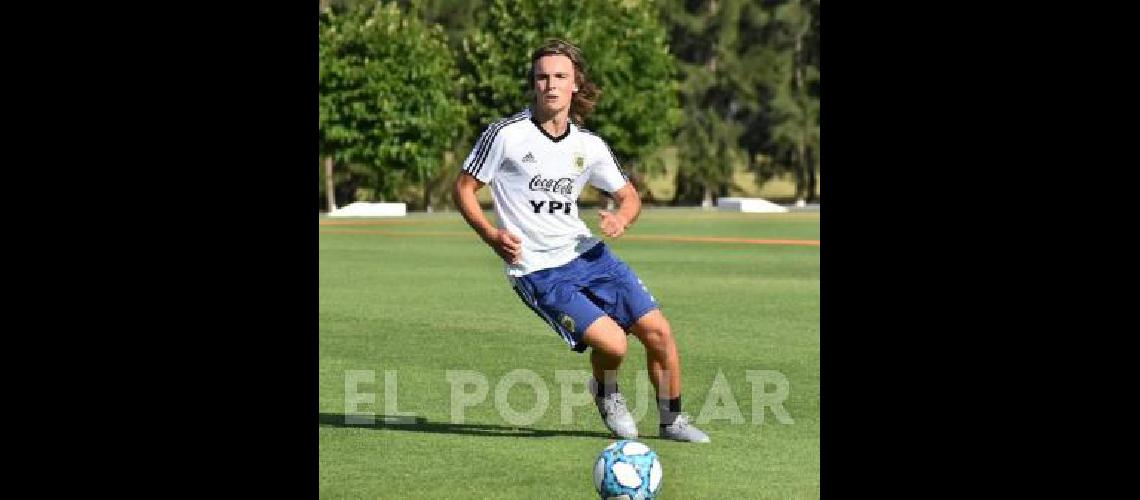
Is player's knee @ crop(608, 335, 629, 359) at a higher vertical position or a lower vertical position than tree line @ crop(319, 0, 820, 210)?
lower

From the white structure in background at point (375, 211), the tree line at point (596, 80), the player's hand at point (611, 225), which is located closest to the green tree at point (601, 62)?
the tree line at point (596, 80)

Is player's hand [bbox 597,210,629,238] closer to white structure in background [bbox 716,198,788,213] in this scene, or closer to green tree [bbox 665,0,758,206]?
white structure in background [bbox 716,198,788,213]

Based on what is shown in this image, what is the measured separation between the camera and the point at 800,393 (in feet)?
40.4

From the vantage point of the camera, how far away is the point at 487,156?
9.94 meters

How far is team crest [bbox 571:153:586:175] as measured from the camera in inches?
395

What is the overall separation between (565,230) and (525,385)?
2931 mm

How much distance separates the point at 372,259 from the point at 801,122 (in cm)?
5996

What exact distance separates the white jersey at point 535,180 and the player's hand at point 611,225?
32cm

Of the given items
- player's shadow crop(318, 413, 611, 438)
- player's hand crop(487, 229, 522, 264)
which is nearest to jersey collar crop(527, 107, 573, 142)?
player's hand crop(487, 229, 522, 264)

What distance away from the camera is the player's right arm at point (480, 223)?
384 inches

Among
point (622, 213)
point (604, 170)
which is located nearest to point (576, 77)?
point (604, 170)

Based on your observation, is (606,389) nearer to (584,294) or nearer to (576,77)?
(584,294)

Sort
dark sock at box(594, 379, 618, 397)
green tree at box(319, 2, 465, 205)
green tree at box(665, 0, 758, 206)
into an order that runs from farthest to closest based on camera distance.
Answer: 1. green tree at box(665, 0, 758, 206)
2. green tree at box(319, 2, 465, 205)
3. dark sock at box(594, 379, 618, 397)

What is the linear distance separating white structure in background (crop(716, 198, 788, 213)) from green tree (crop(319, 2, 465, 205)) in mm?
14362
